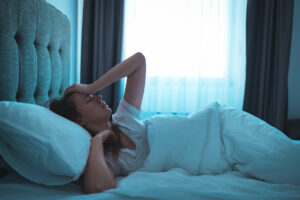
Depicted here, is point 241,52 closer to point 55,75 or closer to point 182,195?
point 55,75

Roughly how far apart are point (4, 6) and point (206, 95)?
2.23 metres

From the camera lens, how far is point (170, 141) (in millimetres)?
1040

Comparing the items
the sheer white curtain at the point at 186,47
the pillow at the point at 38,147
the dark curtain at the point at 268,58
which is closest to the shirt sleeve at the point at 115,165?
the pillow at the point at 38,147

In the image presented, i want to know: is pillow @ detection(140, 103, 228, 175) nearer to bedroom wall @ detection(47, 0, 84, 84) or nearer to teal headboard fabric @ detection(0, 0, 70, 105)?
teal headboard fabric @ detection(0, 0, 70, 105)

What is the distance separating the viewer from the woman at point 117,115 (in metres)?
1.07

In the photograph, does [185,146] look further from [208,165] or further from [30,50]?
[30,50]

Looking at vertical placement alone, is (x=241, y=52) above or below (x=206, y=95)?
above

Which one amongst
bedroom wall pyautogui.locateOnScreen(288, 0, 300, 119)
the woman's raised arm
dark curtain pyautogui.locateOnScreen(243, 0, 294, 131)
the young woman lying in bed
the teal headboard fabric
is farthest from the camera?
bedroom wall pyautogui.locateOnScreen(288, 0, 300, 119)

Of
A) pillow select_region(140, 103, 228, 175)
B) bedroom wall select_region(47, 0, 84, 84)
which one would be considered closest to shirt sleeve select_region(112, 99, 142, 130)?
pillow select_region(140, 103, 228, 175)

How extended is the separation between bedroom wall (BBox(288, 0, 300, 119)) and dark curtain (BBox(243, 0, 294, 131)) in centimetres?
24

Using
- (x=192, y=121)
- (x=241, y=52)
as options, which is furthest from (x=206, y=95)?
(x=192, y=121)

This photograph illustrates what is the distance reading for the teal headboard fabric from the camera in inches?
38.1

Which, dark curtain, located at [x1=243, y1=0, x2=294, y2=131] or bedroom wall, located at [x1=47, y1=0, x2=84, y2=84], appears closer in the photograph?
bedroom wall, located at [x1=47, y1=0, x2=84, y2=84]

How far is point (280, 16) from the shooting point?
97.7 inches
